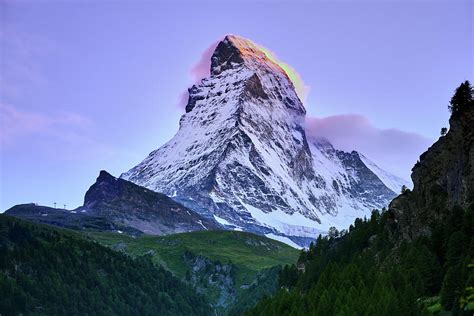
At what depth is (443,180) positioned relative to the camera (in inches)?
5620

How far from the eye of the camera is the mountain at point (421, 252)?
334 ft

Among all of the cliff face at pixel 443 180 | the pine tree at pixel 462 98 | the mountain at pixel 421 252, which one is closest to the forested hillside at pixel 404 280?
the mountain at pixel 421 252

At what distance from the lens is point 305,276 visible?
197 metres

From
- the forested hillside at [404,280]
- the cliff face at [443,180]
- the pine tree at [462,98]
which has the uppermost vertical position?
the pine tree at [462,98]

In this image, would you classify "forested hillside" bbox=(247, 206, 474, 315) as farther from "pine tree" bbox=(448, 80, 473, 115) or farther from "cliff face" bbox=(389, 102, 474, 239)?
"pine tree" bbox=(448, 80, 473, 115)

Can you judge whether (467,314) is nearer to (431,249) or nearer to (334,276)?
(431,249)

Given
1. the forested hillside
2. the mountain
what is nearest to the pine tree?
the mountain

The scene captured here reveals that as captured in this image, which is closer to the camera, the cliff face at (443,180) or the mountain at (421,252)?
the mountain at (421,252)

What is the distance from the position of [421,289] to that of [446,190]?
1324 inches

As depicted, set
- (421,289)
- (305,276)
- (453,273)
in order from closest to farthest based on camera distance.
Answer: (453,273) < (421,289) < (305,276)

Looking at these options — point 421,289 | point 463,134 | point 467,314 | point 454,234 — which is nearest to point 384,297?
point 421,289

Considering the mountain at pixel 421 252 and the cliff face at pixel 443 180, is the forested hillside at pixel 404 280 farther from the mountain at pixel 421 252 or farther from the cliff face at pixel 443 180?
the cliff face at pixel 443 180

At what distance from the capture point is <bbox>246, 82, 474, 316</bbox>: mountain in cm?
10181

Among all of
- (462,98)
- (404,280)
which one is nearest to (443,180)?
(462,98)
